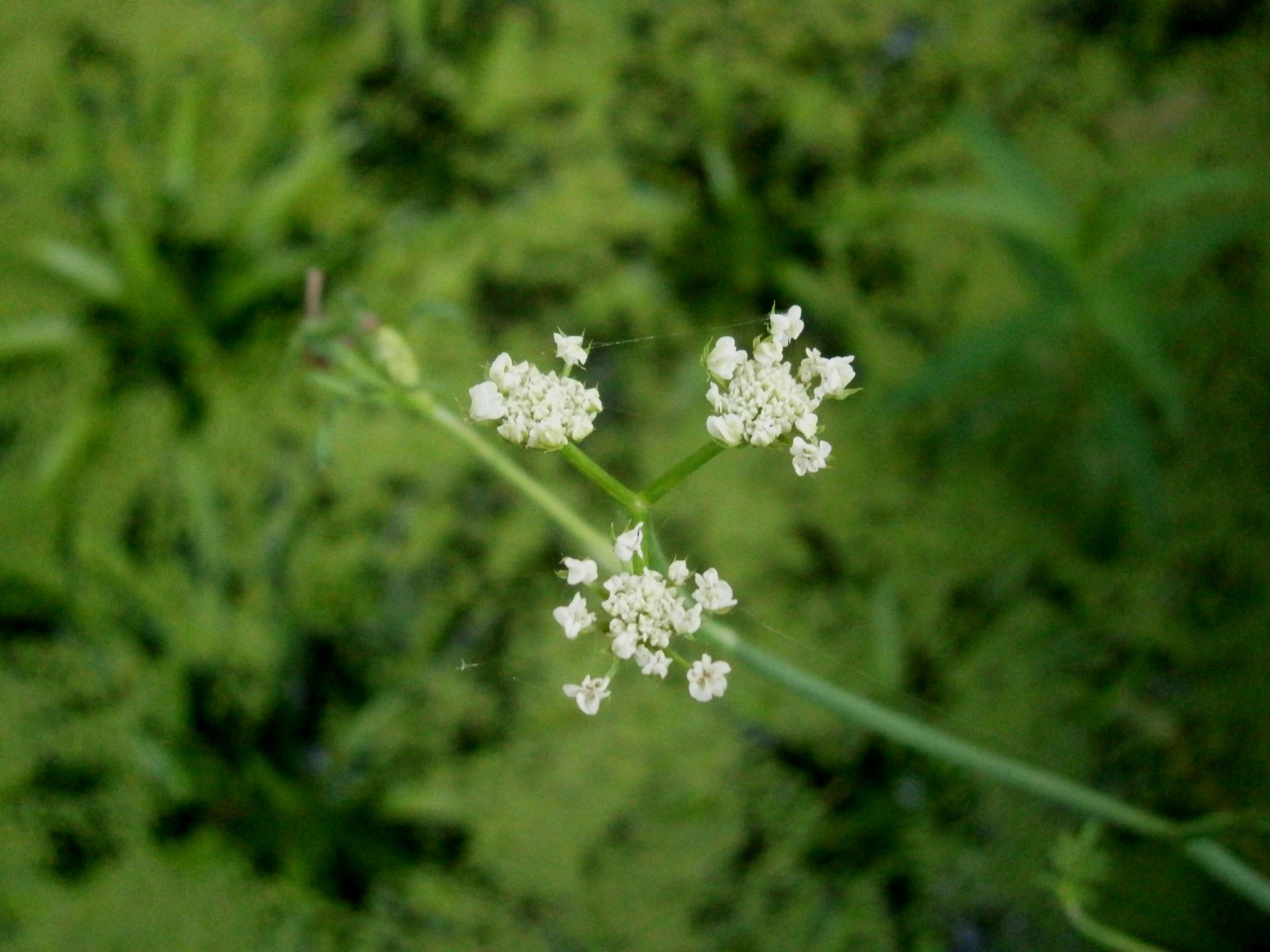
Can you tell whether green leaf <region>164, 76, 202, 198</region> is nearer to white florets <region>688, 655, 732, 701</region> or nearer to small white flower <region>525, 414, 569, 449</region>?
small white flower <region>525, 414, 569, 449</region>

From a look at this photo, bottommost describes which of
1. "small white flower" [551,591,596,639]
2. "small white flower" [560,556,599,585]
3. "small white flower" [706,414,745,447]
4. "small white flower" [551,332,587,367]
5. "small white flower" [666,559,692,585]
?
"small white flower" [551,591,596,639]

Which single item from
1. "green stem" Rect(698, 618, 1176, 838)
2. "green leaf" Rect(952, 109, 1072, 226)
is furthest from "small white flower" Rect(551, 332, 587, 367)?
"green leaf" Rect(952, 109, 1072, 226)

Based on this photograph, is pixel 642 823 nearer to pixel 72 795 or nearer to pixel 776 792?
pixel 776 792

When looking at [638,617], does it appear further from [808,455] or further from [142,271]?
[142,271]

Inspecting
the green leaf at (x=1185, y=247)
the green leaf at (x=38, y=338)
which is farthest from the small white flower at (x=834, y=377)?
the green leaf at (x=38, y=338)

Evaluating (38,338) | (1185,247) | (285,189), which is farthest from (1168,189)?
(38,338)
